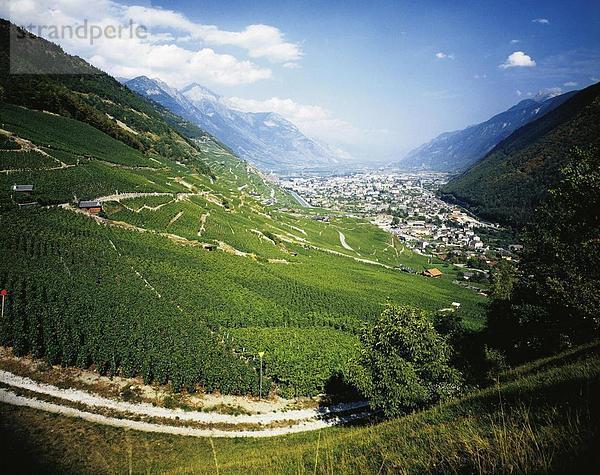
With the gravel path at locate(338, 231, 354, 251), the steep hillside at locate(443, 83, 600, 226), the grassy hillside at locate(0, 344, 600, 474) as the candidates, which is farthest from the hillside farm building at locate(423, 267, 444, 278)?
the steep hillside at locate(443, 83, 600, 226)

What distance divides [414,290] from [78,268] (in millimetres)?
56026

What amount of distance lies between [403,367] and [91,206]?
169 feet

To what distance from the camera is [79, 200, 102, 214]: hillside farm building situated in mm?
51000

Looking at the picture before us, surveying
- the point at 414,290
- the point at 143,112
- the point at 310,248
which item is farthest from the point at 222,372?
the point at 143,112

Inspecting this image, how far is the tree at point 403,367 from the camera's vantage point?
19812 millimetres

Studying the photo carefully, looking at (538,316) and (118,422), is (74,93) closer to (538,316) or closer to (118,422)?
(118,422)

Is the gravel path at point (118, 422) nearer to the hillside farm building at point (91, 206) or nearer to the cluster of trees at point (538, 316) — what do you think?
the cluster of trees at point (538, 316)

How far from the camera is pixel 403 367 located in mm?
20391

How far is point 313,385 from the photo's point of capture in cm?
2958

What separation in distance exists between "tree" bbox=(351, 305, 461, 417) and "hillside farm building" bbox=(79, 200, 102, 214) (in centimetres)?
4766

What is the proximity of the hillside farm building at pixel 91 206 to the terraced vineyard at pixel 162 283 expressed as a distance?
1.20 meters

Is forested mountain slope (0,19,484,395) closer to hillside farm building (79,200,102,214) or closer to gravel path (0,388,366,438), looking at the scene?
hillside farm building (79,200,102,214)

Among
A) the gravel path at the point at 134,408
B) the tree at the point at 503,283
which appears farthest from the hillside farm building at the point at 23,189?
the tree at the point at 503,283

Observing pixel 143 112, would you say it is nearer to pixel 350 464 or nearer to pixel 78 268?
pixel 78 268
